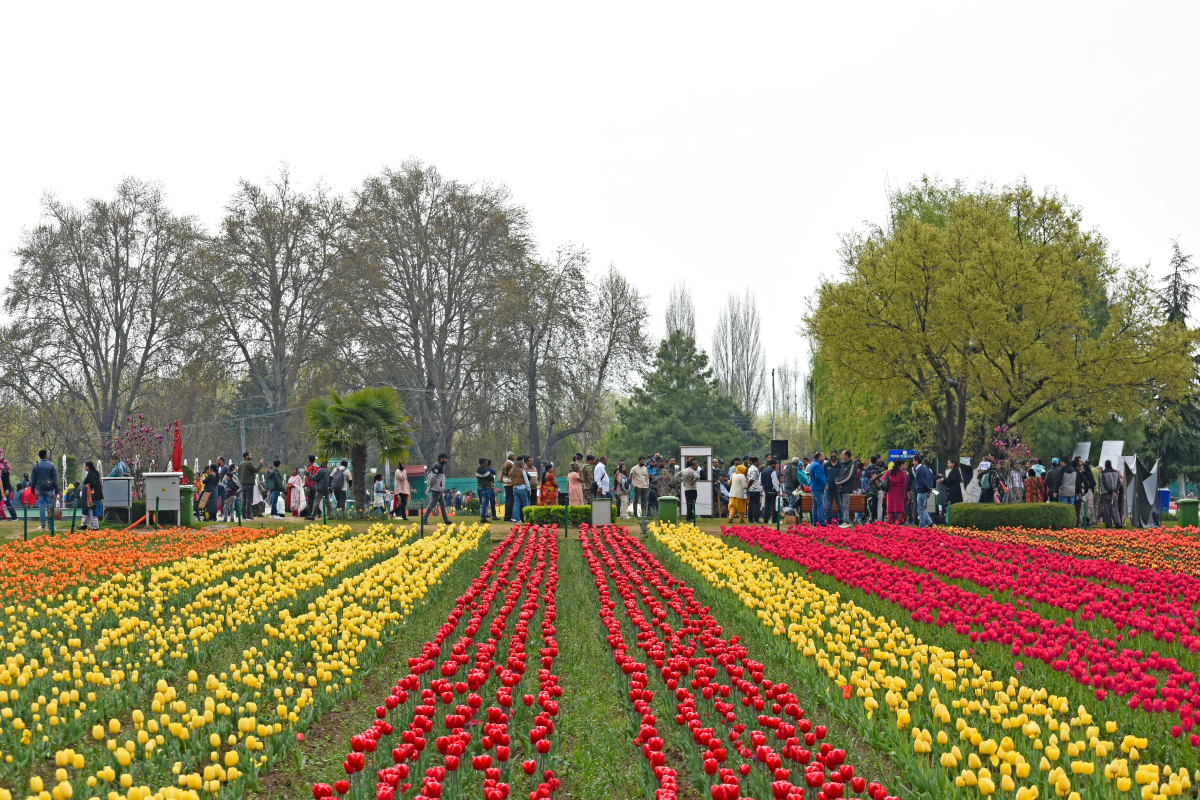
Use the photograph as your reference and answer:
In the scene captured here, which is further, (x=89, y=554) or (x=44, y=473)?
(x=44, y=473)

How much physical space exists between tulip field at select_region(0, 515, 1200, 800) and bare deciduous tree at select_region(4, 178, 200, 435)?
31658 mm

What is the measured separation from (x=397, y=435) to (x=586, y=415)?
23.3 meters

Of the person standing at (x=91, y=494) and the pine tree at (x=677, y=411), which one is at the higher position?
the pine tree at (x=677, y=411)

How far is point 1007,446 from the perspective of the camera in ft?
112

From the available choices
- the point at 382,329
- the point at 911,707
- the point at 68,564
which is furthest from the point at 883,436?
the point at 911,707

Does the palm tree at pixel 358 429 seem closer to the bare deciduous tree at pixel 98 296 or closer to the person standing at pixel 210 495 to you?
the person standing at pixel 210 495

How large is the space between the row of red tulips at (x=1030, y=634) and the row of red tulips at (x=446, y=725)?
11.1ft

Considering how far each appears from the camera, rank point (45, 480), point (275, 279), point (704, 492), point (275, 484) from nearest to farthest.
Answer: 1. point (45, 480)
2. point (275, 484)
3. point (704, 492)
4. point (275, 279)

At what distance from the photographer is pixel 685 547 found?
16.3 meters

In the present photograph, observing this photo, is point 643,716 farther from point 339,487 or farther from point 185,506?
point 339,487

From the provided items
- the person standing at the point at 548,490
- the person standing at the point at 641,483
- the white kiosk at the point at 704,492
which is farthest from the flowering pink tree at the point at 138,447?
the white kiosk at the point at 704,492

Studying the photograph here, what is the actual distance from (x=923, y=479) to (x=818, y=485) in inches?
92.7

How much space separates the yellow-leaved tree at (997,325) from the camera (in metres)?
31.5

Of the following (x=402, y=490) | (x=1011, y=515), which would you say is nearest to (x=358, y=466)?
(x=402, y=490)
